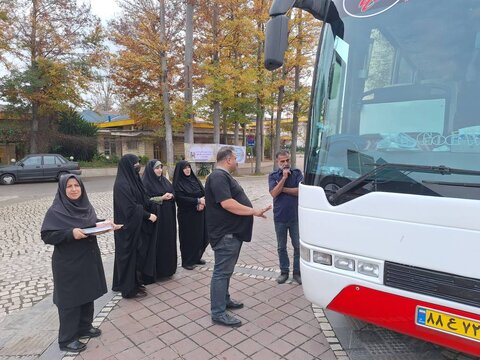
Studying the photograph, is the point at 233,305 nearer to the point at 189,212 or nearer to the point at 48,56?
the point at 189,212

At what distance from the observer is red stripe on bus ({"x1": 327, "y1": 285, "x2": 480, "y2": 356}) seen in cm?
210

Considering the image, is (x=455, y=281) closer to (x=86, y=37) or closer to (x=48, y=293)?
(x=48, y=293)

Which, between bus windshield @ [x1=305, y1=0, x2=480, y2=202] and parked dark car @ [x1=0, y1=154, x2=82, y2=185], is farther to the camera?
parked dark car @ [x1=0, y1=154, x2=82, y2=185]

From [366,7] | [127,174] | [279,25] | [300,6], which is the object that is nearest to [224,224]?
[127,174]

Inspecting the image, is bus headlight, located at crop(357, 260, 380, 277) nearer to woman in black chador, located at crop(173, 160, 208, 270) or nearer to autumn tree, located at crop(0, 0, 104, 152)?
woman in black chador, located at crop(173, 160, 208, 270)

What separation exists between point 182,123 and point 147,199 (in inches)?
544

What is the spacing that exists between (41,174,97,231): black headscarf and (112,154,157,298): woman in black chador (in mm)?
808

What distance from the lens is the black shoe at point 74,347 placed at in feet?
9.95

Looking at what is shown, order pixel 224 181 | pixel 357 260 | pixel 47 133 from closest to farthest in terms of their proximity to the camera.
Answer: pixel 357 260 → pixel 224 181 → pixel 47 133

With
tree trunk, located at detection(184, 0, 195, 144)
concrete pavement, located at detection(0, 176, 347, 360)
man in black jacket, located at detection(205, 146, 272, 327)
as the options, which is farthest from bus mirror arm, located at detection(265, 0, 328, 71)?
tree trunk, located at detection(184, 0, 195, 144)

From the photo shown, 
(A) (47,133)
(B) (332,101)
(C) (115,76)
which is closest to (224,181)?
(B) (332,101)

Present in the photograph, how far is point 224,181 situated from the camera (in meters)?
3.31

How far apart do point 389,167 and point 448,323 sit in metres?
1.03

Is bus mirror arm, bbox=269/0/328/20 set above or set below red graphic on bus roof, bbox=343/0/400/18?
above
